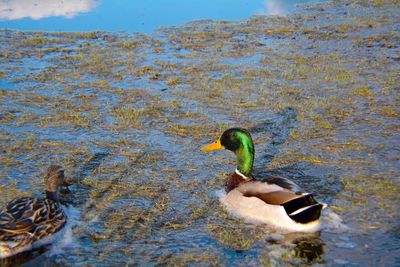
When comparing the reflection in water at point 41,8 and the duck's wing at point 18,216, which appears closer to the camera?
the duck's wing at point 18,216

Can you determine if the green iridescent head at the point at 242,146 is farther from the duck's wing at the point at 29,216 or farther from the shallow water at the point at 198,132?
the duck's wing at the point at 29,216

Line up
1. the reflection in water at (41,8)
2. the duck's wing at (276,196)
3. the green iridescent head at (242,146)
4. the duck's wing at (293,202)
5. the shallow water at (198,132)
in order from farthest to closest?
the reflection in water at (41,8)
the green iridescent head at (242,146)
the duck's wing at (276,196)
the duck's wing at (293,202)
the shallow water at (198,132)

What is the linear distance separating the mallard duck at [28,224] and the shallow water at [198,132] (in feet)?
0.38

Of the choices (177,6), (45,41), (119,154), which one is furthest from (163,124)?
(177,6)

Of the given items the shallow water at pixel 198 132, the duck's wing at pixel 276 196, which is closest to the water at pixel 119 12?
the shallow water at pixel 198 132

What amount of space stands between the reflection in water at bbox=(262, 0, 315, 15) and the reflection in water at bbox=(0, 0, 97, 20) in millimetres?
5013

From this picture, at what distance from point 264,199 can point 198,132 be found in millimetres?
2251

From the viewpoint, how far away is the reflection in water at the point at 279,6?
14999 mm

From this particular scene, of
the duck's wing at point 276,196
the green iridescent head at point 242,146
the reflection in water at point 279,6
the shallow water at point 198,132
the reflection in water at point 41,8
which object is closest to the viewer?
the shallow water at point 198,132

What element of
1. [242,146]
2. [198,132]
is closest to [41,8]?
[198,132]

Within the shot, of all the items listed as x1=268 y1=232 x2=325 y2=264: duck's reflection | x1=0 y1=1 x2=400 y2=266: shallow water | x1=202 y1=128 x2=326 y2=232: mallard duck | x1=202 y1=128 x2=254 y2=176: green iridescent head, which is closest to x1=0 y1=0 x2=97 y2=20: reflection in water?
x1=0 y1=1 x2=400 y2=266: shallow water

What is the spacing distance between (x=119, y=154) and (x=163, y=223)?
69.3 inches

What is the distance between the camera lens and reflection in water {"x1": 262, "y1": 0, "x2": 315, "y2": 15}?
14999 mm

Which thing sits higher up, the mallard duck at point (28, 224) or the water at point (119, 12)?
the water at point (119, 12)
